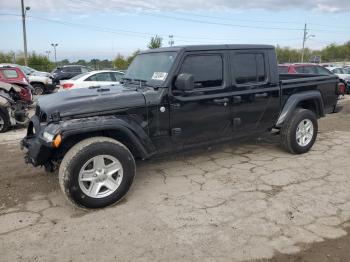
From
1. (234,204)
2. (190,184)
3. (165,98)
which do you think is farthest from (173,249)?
(165,98)

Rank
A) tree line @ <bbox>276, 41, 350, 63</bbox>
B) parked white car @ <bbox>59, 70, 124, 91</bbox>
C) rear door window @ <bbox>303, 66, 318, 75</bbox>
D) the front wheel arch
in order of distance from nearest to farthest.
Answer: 1. the front wheel arch
2. parked white car @ <bbox>59, 70, 124, 91</bbox>
3. rear door window @ <bbox>303, 66, 318, 75</bbox>
4. tree line @ <bbox>276, 41, 350, 63</bbox>

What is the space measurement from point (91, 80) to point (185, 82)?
8.22 meters

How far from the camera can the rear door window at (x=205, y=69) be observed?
4.64 meters

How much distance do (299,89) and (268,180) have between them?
2011 mm

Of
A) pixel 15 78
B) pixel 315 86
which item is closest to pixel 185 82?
pixel 315 86

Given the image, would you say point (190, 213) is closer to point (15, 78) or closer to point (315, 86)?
point (315, 86)

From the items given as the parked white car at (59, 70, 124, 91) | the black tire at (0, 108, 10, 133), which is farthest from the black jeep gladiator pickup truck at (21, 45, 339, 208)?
the parked white car at (59, 70, 124, 91)

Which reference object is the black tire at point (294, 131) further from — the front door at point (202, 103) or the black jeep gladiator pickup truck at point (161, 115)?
the front door at point (202, 103)

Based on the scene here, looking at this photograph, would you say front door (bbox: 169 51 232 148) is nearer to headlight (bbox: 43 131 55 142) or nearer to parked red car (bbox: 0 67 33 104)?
headlight (bbox: 43 131 55 142)

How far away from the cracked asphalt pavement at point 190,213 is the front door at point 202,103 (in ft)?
2.11

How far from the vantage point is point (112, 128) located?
3957 millimetres

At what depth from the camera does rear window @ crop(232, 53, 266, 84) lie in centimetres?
509

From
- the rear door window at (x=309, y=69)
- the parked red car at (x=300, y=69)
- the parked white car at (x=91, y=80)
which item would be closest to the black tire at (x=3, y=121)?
the parked white car at (x=91, y=80)

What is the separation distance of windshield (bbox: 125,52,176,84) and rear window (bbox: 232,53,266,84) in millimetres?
1055
